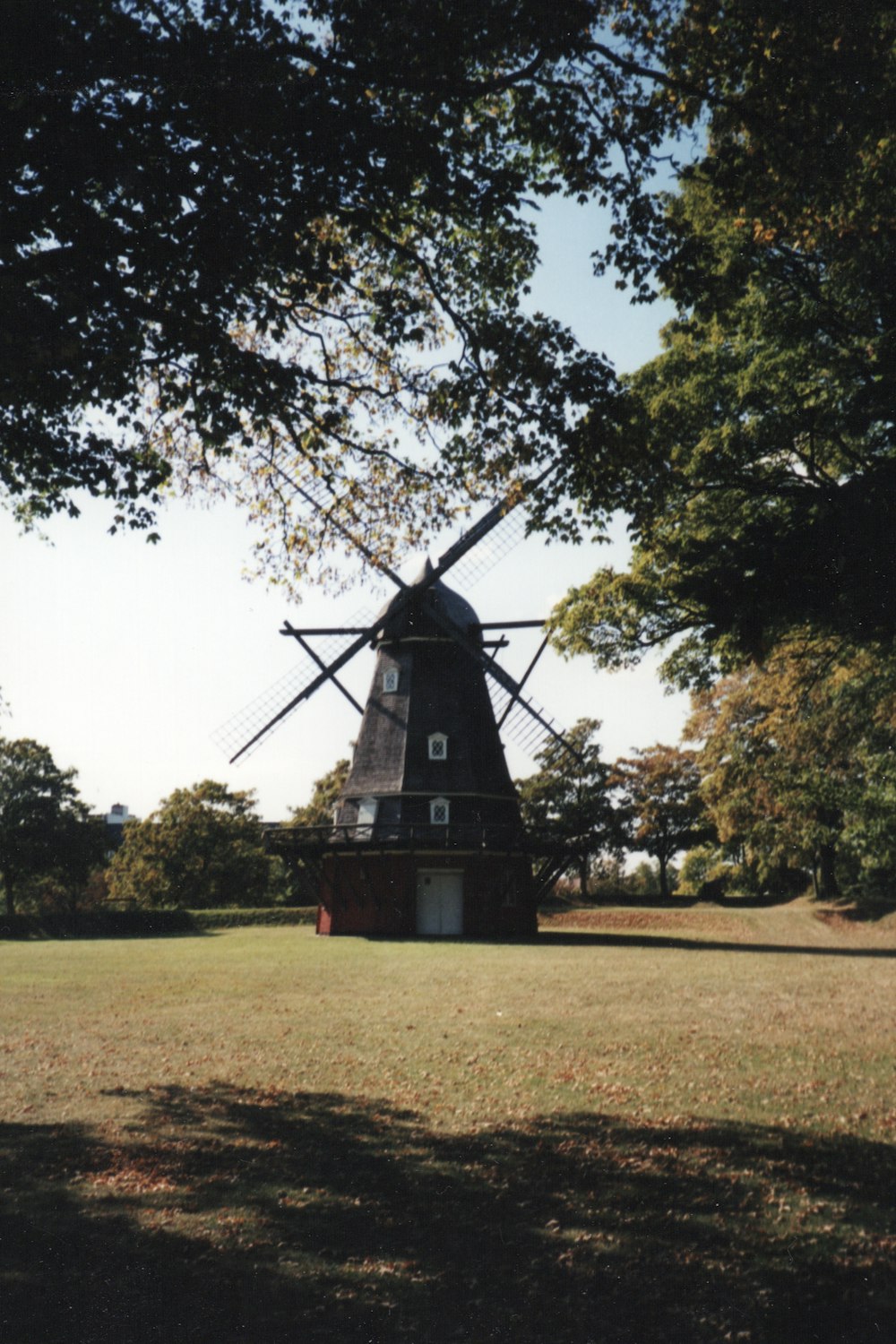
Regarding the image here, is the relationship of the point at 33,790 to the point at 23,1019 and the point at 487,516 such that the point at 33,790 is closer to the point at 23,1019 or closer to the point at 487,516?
the point at 487,516

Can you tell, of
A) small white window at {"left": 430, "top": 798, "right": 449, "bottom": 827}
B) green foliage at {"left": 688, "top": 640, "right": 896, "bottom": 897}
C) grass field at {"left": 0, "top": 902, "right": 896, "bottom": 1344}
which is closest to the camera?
grass field at {"left": 0, "top": 902, "right": 896, "bottom": 1344}

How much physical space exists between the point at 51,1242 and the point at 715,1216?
410cm

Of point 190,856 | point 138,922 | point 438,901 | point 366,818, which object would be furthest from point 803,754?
point 190,856

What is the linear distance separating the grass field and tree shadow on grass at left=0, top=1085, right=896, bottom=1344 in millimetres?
21

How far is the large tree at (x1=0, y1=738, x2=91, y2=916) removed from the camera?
5512 cm

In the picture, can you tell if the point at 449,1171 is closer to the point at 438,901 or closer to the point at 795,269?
the point at 795,269

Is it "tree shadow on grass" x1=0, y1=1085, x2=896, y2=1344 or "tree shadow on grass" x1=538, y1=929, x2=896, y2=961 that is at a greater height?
"tree shadow on grass" x1=0, y1=1085, x2=896, y2=1344

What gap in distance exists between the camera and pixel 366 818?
1393 inches

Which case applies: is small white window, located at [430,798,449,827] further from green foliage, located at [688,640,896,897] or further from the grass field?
the grass field

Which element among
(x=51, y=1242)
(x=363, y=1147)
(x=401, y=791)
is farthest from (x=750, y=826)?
(x=51, y=1242)

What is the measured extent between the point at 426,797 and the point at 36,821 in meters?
32.4

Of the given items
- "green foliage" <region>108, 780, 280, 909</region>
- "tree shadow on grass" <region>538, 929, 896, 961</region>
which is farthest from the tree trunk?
"green foliage" <region>108, 780, 280, 909</region>

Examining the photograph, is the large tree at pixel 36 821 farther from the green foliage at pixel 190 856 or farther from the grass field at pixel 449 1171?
the grass field at pixel 449 1171

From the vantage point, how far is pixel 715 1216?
5891 mm
